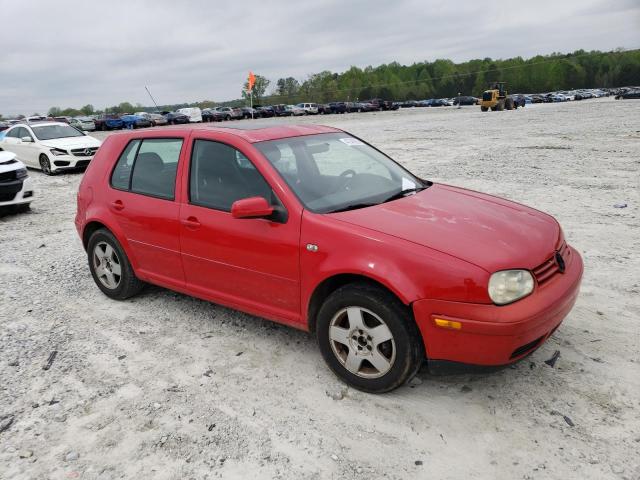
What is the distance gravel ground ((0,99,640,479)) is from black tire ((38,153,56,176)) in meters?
10.5

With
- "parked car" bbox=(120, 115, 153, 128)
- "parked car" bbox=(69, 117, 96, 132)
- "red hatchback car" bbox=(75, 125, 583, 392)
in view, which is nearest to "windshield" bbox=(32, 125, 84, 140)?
"red hatchback car" bbox=(75, 125, 583, 392)

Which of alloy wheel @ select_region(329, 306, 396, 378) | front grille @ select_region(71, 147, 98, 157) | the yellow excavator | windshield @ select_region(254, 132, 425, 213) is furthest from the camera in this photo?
the yellow excavator

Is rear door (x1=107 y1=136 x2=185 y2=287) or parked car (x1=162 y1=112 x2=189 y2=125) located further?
parked car (x1=162 y1=112 x2=189 y2=125)

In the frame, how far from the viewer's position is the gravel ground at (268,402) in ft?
9.02

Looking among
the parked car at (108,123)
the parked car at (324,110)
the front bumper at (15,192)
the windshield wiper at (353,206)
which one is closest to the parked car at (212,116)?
the parked car at (108,123)

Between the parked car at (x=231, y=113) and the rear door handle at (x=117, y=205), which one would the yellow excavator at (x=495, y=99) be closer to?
Result: the parked car at (x=231, y=113)

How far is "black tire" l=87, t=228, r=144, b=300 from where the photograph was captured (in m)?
4.85

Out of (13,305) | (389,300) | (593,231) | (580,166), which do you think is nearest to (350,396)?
(389,300)

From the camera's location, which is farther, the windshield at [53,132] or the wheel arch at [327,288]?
the windshield at [53,132]

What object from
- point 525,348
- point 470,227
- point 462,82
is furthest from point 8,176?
point 462,82

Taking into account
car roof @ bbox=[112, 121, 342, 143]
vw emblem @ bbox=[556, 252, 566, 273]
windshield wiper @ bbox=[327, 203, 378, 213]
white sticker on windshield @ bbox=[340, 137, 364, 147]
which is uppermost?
car roof @ bbox=[112, 121, 342, 143]

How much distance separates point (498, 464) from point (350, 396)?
992mm

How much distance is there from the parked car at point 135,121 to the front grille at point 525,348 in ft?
161

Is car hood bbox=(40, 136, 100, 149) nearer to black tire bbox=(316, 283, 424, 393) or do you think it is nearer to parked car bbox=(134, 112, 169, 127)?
black tire bbox=(316, 283, 424, 393)
